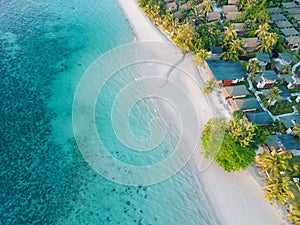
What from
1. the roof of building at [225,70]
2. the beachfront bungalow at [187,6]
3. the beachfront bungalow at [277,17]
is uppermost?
the beachfront bungalow at [187,6]

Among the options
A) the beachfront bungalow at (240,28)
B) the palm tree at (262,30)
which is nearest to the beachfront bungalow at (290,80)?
the palm tree at (262,30)

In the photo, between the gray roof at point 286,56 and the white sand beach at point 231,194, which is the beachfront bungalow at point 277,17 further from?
the white sand beach at point 231,194

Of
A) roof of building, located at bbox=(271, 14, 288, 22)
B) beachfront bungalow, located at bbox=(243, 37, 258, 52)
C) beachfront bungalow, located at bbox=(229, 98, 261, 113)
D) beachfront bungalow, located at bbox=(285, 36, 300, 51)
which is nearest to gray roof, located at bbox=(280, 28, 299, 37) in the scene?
beachfront bungalow, located at bbox=(285, 36, 300, 51)

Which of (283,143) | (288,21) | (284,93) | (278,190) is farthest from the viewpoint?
(288,21)

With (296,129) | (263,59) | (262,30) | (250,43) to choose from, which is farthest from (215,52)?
(296,129)

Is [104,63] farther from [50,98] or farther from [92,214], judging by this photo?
[92,214]

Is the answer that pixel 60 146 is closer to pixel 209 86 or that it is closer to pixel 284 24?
pixel 209 86
